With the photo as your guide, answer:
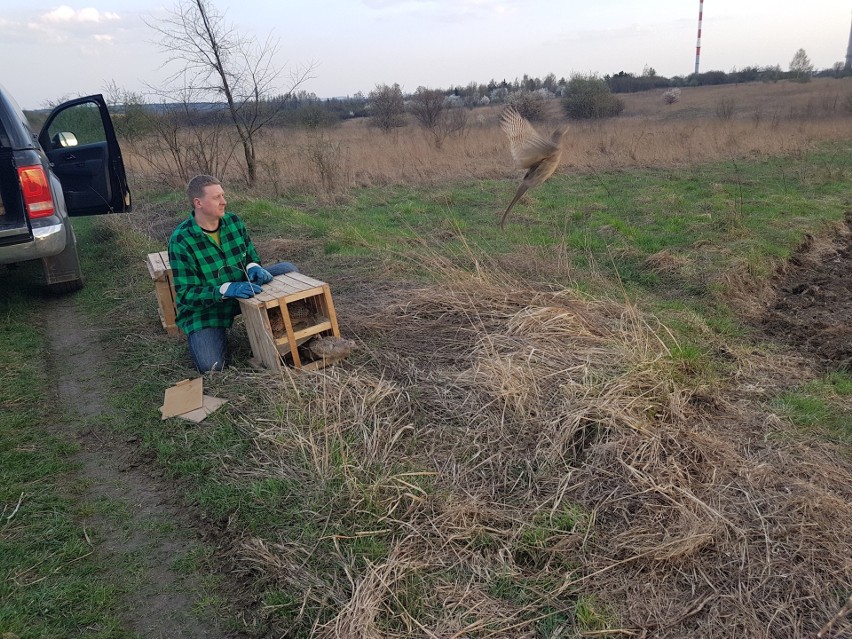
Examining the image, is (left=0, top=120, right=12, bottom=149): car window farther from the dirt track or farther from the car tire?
the dirt track

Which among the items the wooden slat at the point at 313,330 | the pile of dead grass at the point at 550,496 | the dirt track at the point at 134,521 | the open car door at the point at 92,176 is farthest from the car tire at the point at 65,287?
the pile of dead grass at the point at 550,496

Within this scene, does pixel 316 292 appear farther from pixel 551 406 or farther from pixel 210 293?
pixel 551 406

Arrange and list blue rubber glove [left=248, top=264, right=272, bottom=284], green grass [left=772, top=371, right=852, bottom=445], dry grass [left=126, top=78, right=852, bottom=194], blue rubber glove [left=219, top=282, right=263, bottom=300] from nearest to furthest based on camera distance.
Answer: green grass [left=772, top=371, right=852, bottom=445] → blue rubber glove [left=219, top=282, right=263, bottom=300] → blue rubber glove [left=248, top=264, right=272, bottom=284] → dry grass [left=126, top=78, right=852, bottom=194]

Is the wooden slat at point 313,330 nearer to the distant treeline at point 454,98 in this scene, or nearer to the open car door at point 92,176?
the open car door at point 92,176

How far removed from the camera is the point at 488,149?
17203 mm

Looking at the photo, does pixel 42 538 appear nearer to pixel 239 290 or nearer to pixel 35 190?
pixel 239 290

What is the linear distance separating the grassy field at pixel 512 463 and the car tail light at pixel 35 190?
1022 mm

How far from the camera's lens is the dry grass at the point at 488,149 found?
12.6m

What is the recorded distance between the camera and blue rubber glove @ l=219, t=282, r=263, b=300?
3.53 metres

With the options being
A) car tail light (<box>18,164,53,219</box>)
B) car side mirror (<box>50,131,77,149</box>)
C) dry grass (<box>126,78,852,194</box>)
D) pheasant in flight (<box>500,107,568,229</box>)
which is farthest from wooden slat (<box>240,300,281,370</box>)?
dry grass (<box>126,78,852,194</box>)

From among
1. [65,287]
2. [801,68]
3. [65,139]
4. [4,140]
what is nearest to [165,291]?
[4,140]

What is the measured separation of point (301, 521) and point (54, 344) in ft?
11.1

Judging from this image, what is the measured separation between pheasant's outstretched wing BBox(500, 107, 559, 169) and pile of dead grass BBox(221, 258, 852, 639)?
112 cm

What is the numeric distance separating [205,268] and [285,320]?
76 centimetres
